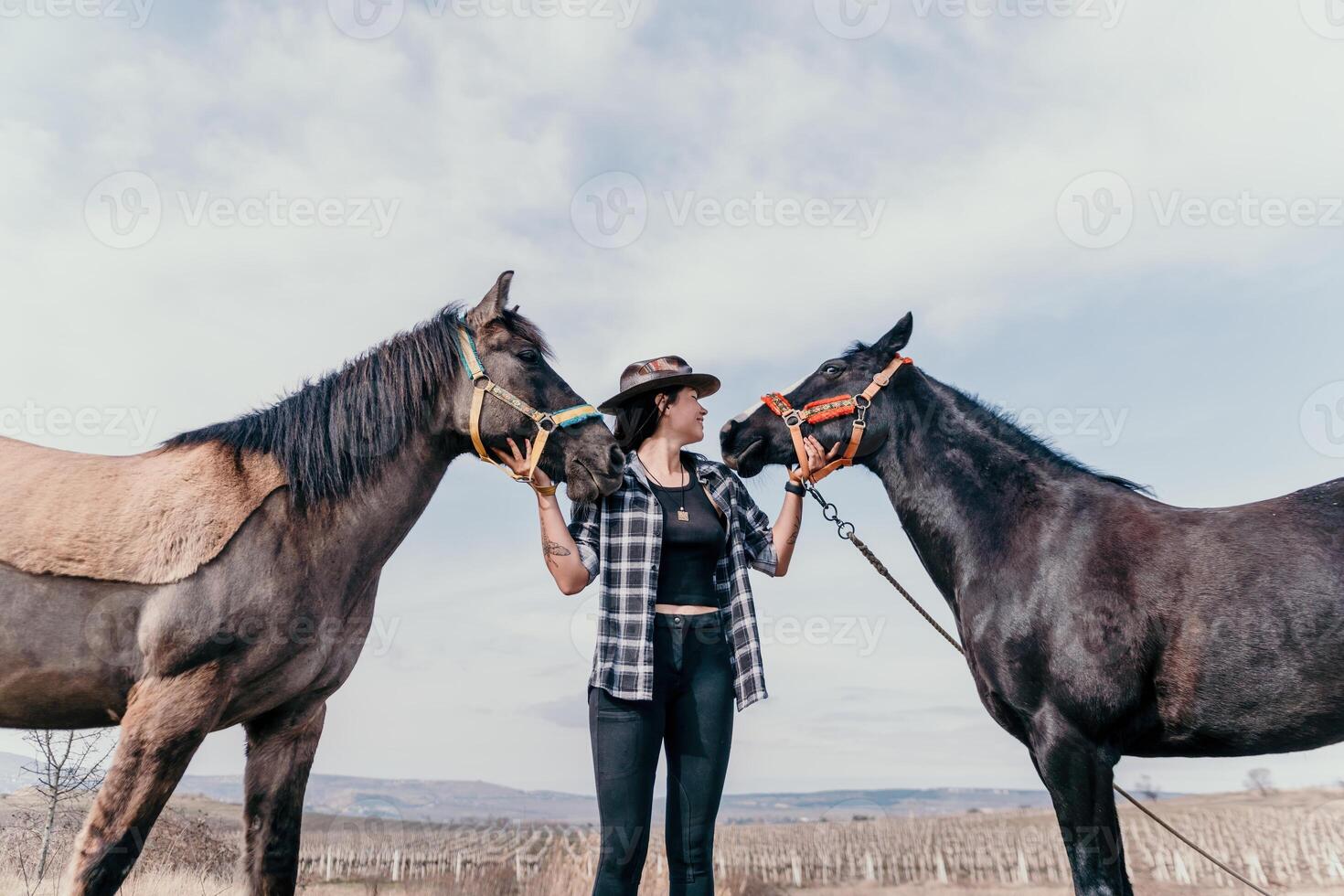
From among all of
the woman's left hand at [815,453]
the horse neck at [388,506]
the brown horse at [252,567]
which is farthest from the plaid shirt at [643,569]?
the horse neck at [388,506]

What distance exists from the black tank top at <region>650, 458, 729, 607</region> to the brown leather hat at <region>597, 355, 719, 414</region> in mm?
565

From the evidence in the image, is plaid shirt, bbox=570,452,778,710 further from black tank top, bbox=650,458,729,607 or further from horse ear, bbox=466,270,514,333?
horse ear, bbox=466,270,514,333

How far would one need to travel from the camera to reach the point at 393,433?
4.46 meters

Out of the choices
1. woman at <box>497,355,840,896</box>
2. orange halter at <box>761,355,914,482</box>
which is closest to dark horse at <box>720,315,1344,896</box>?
orange halter at <box>761,355,914,482</box>

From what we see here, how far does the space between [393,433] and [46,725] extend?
7.07 feet

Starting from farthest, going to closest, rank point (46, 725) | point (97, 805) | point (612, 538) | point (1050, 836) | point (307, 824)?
point (1050, 836), point (307, 824), point (46, 725), point (612, 538), point (97, 805)

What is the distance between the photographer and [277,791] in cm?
422

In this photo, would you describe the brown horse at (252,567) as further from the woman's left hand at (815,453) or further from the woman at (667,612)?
the woman's left hand at (815,453)

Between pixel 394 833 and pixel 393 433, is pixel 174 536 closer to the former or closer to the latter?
pixel 393 433

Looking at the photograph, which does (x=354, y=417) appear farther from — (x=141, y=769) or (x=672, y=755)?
(x=672, y=755)

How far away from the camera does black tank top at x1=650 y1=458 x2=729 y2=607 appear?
372 centimetres

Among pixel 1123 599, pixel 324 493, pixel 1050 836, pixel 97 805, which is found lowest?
pixel 1050 836

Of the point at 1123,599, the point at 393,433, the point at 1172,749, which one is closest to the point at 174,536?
the point at 393,433

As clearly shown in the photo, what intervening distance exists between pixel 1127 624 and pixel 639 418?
2.60m
